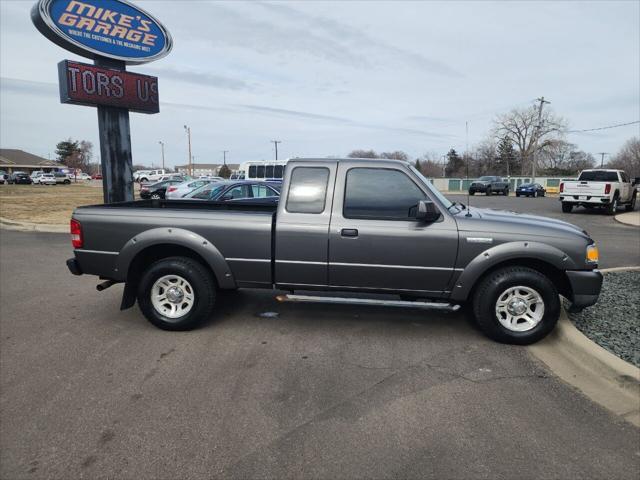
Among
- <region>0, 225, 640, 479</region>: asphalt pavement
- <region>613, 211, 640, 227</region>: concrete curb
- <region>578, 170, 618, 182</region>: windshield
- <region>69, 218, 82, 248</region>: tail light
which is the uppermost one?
<region>578, 170, 618, 182</region>: windshield

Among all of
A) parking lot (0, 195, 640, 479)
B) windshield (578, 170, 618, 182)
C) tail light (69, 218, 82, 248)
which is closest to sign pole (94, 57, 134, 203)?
parking lot (0, 195, 640, 479)

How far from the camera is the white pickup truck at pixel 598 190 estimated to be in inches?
707

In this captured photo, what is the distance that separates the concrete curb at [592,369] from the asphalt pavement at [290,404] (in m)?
0.15

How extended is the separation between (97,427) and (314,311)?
2885 millimetres

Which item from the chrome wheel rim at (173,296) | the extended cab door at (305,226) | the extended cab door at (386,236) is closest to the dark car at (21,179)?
the chrome wheel rim at (173,296)

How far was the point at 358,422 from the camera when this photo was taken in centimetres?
→ 306

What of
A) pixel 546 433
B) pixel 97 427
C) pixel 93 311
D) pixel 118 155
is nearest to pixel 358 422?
pixel 546 433

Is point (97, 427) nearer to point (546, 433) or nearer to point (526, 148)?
point (546, 433)

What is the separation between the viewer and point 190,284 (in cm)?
468

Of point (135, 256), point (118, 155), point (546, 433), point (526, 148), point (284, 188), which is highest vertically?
point (526, 148)

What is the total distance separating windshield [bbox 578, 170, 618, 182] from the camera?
18812 millimetres

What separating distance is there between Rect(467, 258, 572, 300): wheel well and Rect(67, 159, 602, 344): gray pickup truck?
0.4 inches

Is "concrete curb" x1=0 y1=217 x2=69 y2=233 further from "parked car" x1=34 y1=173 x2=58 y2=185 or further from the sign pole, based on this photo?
"parked car" x1=34 y1=173 x2=58 y2=185

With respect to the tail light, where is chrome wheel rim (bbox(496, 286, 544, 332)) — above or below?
below
